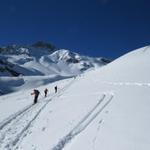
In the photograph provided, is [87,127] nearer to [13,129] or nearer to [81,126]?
[81,126]

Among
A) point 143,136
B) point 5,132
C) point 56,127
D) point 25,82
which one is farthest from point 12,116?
point 25,82

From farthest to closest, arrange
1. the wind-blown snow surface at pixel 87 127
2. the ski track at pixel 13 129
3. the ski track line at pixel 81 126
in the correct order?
the ski track at pixel 13 129
the ski track line at pixel 81 126
the wind-blown snow surface at pixel 87 127

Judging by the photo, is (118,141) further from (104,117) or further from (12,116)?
(12,116)

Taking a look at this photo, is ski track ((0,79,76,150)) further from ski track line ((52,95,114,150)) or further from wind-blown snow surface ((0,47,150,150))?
ski track line ((52,95,114,150))

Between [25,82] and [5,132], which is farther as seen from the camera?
[25,82]

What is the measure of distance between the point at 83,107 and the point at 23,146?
27.7ft

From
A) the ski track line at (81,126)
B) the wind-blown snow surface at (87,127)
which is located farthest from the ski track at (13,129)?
the ski track line at (81,126)

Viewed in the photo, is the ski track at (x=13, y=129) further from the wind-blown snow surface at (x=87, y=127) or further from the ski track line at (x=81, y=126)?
the ski track line at (x=81, y=126)

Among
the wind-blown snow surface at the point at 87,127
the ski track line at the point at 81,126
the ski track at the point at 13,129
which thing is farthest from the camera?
the ski track at the point at 13,129

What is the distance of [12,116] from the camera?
27.4m

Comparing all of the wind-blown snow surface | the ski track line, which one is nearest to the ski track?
the wind-blown snow surface

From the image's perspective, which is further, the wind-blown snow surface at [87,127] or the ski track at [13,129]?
the ski track at [13,129]

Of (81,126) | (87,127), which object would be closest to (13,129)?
(81,126)

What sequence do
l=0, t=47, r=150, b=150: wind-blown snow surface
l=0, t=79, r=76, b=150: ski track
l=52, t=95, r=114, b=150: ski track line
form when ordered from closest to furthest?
l=0, t=47, r=150, b=150: wind-blown snow surface < l=52, t=95, r=114, b=150: ski track line < l=0, t=79, r=76, b=150: ski track
